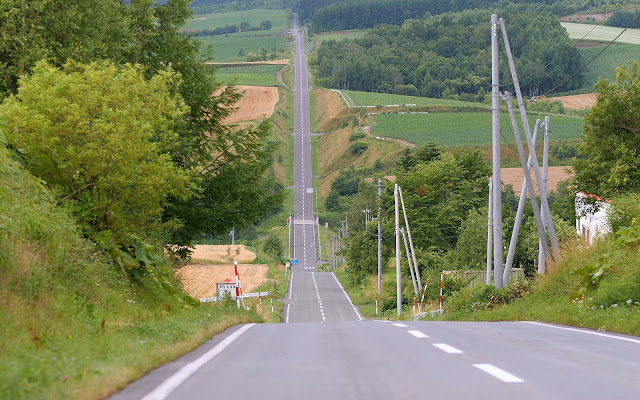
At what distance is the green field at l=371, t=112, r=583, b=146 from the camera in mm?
128500

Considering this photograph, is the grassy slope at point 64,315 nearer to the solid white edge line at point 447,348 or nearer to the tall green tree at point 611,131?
the solid white edge line at point 447,348

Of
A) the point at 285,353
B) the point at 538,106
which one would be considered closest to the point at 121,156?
the point at 285,353

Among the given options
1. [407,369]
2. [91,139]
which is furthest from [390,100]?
[407,369]

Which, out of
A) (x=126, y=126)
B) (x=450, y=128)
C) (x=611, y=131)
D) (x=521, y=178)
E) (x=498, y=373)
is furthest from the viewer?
(x=450, y=128)

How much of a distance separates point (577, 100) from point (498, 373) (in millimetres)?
163381

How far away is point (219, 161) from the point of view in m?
29.3

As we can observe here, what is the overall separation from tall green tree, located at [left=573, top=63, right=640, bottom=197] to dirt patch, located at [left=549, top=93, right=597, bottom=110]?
126 meters

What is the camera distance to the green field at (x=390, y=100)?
562ft

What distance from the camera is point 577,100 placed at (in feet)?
529

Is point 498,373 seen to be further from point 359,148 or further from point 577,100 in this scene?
point 577,100

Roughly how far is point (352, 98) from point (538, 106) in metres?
44.3

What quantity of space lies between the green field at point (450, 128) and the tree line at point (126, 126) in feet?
301

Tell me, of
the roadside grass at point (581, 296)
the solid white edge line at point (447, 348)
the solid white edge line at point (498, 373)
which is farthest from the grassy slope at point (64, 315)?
the roadside grass at point (581, 296)

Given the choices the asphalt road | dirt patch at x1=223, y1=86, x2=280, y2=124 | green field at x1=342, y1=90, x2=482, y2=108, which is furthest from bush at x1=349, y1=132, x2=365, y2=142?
the asphalt road
